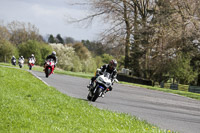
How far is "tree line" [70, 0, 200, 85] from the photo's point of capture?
32969mm

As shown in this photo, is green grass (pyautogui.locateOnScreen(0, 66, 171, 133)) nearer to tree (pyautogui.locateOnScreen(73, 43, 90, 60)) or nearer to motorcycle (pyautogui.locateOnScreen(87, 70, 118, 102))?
motorcycle (pyautogui.locateOnScreen(87, 70, 118, 102))

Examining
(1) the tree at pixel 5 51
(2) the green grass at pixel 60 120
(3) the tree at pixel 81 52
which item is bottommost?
(2) the green grass at pixel 60 120

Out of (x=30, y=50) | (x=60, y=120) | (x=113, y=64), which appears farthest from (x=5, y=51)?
(x=60, y=120)

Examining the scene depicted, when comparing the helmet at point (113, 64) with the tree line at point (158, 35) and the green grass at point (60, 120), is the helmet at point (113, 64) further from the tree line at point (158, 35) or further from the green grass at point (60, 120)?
the tree line at point (158, 35)

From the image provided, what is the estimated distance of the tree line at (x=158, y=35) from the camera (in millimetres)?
32969

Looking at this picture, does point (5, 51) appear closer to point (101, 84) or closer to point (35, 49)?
point (35, 49)

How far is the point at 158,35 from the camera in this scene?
117 feet

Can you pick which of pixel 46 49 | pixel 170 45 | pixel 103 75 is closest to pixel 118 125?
pixel 103 75

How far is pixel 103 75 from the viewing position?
12383 mm

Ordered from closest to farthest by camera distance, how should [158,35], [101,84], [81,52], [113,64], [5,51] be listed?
[113,64]
[101,84]
[158,35]
[5,51]
[81,52]

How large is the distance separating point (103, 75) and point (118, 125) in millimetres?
4831

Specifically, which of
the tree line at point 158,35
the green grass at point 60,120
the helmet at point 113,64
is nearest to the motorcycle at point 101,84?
the helmet at point 113,64

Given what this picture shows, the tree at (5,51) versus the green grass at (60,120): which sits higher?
the tree at (5,51)

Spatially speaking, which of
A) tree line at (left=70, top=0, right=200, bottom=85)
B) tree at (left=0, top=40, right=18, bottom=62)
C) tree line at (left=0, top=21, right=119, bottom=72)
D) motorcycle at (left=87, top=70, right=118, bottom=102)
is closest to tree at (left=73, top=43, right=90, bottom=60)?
tree line at (left=0, top=21, right=119, bottom=72)
